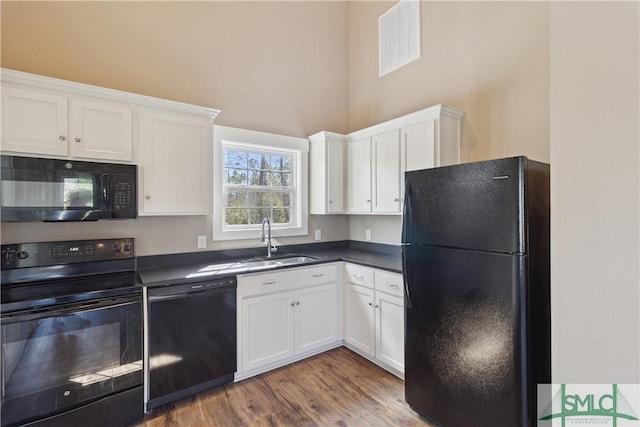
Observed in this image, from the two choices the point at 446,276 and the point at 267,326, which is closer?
the point at 446,276

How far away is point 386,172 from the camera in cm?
300

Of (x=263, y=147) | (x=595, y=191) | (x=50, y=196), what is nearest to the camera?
(x=595, y=191)

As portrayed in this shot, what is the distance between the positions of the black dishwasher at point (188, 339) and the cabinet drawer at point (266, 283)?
0.32ft

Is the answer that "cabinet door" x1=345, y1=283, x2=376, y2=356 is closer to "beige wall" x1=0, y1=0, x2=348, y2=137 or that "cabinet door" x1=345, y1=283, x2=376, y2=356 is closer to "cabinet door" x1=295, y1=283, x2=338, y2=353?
"cabinet door" x1=295, y1=283, x2=338, y2=353

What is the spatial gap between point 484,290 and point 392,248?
1607 mm

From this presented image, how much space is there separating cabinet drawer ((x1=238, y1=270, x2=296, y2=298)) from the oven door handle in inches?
29.4

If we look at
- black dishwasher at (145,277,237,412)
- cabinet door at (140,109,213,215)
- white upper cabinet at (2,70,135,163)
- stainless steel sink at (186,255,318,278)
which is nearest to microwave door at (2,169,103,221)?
white upper cabinet at (2,70,135,163)

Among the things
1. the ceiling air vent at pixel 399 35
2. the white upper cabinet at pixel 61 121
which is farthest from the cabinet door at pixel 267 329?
the ceiling air vent at pixel 399 35

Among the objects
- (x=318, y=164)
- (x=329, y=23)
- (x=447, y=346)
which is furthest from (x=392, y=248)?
(x=329, y=23)

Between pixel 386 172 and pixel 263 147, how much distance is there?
130 centimetres

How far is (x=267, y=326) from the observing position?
259cm

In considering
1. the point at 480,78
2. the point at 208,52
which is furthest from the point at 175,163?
the point at 480,78

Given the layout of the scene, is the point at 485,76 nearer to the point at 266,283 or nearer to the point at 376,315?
the point at 376,315

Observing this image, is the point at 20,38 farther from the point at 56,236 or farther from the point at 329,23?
the point at 329,23
